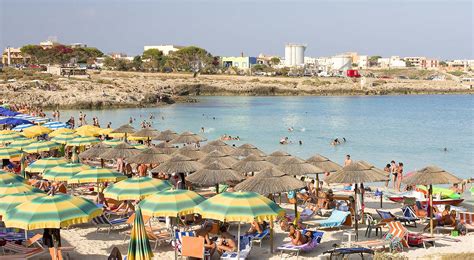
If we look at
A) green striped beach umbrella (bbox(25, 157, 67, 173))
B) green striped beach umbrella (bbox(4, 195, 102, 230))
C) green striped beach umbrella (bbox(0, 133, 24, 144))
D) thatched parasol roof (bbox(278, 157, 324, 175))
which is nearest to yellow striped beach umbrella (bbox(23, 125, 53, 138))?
green striped beach umbrella (bbox(0, 133, 24, 144))

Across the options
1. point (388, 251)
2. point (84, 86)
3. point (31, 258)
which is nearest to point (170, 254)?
point (31, 258)

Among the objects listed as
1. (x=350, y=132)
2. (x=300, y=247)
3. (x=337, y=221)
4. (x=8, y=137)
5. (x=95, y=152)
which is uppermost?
(x=8, y=137)

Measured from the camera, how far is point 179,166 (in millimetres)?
14414

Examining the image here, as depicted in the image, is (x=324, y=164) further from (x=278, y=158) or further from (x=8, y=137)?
(x=8, y=137)

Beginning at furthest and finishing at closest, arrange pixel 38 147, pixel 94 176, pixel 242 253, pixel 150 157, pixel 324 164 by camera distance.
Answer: pixel 38 147, pixel 150 157, pixel 324 164, pixel 94 176, pixel 242 253

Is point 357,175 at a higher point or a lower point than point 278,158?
higher

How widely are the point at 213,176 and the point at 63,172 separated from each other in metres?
3.92

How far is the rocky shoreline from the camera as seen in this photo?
200ft

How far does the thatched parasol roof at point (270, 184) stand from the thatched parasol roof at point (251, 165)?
2.85 m

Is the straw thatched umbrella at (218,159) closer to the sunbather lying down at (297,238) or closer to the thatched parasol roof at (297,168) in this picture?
the thatched parasol roof at (297,168)

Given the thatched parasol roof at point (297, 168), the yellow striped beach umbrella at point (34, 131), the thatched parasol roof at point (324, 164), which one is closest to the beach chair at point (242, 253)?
the thatched parasol roof at point (297, 168)

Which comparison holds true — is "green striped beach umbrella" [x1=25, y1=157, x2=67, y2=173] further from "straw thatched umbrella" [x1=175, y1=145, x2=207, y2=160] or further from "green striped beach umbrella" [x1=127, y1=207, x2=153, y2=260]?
"green striped beach umbrella" [x1=127, y1=207, x2=153, y2=260]

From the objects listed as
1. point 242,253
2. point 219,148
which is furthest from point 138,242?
point 219,148

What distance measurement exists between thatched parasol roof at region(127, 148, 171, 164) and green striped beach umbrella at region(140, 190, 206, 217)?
206 inches
